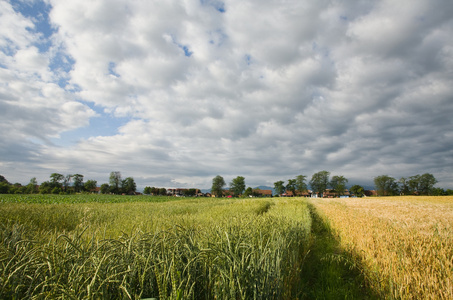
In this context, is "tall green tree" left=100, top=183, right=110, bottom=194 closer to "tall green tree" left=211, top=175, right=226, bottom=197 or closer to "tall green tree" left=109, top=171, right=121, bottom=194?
"tall green tree" left=109, top=171, right=121, bottom=194

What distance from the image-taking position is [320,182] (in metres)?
127

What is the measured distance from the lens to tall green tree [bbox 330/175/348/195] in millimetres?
118863

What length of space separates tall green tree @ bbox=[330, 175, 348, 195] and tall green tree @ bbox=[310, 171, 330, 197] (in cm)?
358

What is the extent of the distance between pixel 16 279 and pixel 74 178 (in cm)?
14285

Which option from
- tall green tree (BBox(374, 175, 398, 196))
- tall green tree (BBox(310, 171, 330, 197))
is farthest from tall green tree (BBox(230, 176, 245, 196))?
tall green tree (BBox(374, 175, 398, 196))

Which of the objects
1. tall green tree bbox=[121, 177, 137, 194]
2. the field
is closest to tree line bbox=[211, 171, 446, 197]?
tall green tree bbox=[121, 177, 137, 194]

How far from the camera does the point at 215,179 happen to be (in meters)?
123

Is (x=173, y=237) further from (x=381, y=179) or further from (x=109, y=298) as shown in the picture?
(x=381, y=179)

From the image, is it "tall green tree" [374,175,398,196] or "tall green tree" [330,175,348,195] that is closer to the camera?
"tall green tree" [374,175,398,196]

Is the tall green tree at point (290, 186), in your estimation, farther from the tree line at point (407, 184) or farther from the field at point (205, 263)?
the field at point (205, 263)

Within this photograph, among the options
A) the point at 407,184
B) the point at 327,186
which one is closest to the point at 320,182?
the point at 327,186

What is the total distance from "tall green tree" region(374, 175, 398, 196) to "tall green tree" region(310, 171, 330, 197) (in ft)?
86.4

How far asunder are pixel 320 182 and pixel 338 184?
400 inches

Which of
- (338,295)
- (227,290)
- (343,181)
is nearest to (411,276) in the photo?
(338,295)
